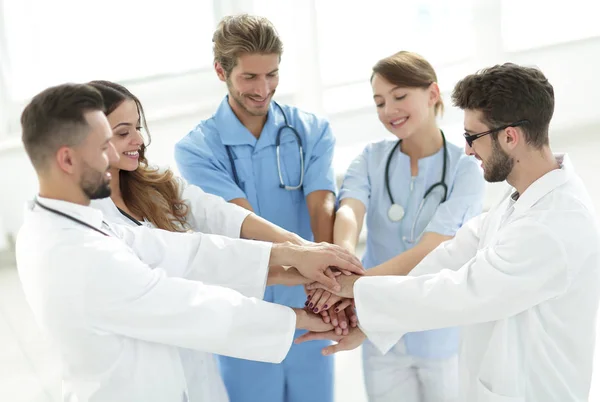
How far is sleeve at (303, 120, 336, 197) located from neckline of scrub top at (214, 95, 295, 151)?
10cm

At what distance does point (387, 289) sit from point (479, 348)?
28cm

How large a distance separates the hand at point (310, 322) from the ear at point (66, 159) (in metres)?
0.85

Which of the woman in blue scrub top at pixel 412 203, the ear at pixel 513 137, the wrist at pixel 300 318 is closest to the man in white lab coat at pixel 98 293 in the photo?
the wrist at pixel 300 318

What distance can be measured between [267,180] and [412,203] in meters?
0.48

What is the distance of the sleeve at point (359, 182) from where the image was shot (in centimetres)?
268

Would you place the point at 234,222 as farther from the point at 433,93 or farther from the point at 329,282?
the point at 433,93

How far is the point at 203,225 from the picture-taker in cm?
248

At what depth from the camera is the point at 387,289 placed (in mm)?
2223

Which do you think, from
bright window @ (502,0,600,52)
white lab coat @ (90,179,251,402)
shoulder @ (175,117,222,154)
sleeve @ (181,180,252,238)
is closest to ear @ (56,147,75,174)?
white lab coat @ (90,179,251,402)

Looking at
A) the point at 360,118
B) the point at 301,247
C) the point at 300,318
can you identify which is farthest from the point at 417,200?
the point at 360,118

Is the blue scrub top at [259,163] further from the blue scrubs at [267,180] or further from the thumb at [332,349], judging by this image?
the thumb at [332,349]

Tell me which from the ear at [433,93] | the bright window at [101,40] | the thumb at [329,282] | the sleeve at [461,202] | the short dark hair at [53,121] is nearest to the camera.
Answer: the short dark hair at [53,121]

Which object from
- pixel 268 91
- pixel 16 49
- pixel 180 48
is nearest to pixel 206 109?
pixel 180 48

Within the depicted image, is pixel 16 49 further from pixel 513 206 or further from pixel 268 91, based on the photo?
pixel 513 206
